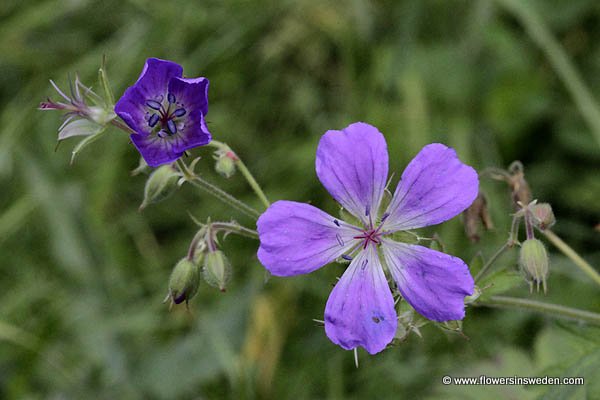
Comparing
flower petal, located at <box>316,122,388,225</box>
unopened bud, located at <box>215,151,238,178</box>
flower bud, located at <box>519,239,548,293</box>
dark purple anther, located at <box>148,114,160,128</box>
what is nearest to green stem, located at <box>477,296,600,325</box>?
flower bud, located at <box>519,239,548,293</box>

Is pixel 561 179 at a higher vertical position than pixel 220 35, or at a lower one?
lower

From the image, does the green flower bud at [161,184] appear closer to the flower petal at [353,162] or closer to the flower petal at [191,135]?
the flower petal at [191,135]

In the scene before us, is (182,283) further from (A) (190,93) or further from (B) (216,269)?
(A) (190,93)

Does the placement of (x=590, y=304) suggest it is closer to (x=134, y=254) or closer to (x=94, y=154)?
(x=134, y=254)

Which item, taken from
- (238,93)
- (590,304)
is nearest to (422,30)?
(238,93)

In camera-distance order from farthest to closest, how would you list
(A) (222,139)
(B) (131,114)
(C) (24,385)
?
(A) (222,139), (C) (24,385), (B) (131,114)

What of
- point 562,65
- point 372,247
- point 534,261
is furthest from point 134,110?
point 562,65
